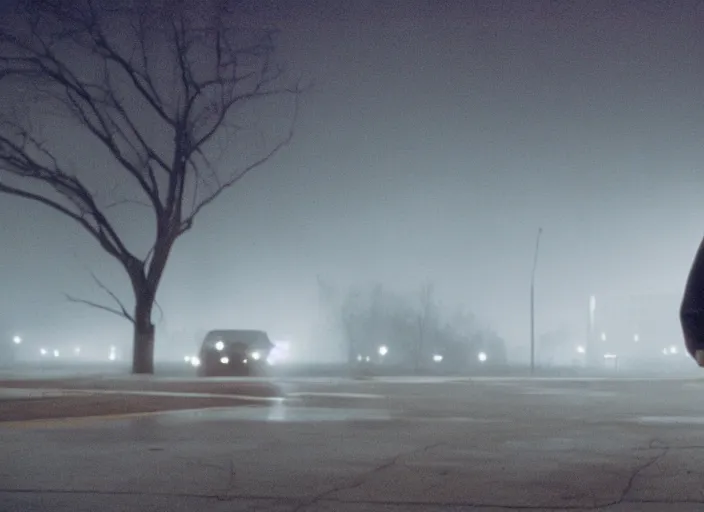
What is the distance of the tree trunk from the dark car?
624cm

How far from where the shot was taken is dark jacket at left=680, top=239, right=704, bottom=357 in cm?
506

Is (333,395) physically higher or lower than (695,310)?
lower

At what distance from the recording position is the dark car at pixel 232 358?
3434 cm

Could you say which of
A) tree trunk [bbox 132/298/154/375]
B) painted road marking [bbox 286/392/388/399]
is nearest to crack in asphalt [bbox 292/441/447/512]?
painted road marking [bbox 286/392/388/399]

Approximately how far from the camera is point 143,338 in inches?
1083

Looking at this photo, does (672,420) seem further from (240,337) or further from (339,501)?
(240,337)

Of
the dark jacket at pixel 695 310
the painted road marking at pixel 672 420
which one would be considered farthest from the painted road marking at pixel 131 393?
the dark jacket at pixel 695 310

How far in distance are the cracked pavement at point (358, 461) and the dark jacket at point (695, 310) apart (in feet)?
6.85

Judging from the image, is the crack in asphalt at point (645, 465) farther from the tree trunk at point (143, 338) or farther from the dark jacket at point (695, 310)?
the tree trunk at point (143, 338)

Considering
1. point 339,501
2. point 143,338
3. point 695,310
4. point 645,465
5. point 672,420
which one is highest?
point 143,338

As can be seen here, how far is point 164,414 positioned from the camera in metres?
14.2

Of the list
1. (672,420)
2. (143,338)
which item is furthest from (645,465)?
(143,338)

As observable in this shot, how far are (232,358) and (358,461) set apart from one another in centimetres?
2559

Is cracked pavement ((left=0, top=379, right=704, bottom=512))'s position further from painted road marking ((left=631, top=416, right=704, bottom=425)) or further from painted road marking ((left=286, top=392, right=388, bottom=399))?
painted road marking ((left=286, top=392, right=388, bottom=399))
